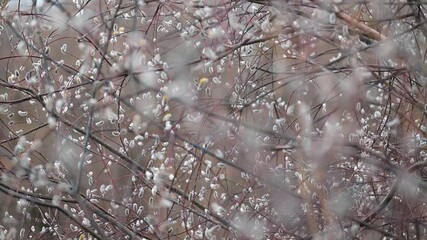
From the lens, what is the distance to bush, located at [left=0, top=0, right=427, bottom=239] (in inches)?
114

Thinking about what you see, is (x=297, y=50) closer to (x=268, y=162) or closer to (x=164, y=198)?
(x=268, y=162)

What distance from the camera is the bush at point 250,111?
2.89 meters

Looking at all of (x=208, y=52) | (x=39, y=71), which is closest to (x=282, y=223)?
(x=208, y=52)

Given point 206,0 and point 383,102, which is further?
point 383,102

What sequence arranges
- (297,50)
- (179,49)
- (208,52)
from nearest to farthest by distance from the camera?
(208,52) → (297,50) → (179,49)

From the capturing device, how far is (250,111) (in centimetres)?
387

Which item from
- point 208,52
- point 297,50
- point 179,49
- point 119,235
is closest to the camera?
point 208,52

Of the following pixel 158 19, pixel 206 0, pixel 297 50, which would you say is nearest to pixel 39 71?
pixel 158 19

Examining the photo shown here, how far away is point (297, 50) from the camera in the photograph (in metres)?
3.10

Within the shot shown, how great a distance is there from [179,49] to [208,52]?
578 millimetres

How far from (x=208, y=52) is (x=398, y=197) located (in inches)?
47.4

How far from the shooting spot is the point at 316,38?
2914mm

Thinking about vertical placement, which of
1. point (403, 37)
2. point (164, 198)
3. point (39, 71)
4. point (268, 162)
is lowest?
point (164, 198)

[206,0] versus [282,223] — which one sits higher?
[206,0]
